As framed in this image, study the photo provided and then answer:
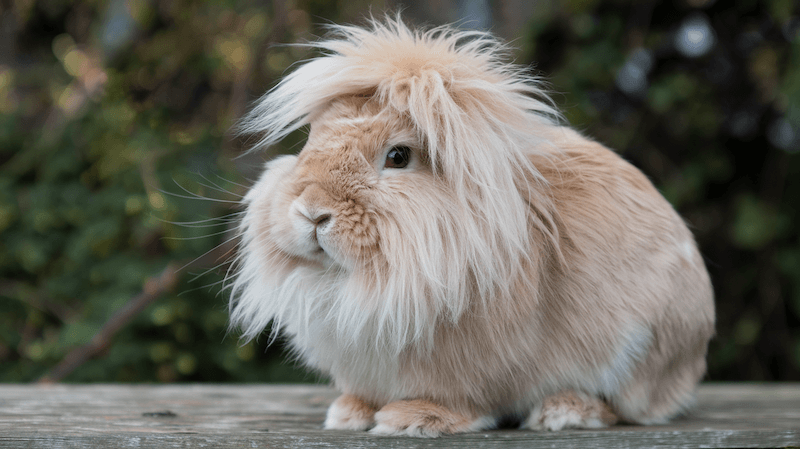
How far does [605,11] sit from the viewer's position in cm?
318

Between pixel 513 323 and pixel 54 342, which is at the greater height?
pixel 513 323

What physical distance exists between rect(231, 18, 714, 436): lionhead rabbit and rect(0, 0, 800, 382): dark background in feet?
4.46

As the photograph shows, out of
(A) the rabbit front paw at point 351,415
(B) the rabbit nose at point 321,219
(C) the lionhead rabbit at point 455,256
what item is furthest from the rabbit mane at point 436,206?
(A) the rabbit front paw at point 351,415

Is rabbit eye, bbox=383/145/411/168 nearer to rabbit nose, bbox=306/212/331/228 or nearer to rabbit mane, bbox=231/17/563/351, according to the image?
rabbit mane, bbox=231/17/563/351

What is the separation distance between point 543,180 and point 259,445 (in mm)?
862

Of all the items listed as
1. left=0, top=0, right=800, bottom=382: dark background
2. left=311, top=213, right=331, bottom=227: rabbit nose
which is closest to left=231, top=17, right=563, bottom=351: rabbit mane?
left=311, top=213, right=331, bottom=227: rabbit nose

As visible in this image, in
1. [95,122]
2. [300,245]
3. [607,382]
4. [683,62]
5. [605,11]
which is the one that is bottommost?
[607,382]

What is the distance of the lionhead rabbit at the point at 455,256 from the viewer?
1.35 metres

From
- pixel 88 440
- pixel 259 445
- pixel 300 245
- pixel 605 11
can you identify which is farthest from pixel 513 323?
pixel 605 11

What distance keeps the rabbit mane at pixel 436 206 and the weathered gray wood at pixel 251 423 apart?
0.26m

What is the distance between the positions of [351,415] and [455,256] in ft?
1.70

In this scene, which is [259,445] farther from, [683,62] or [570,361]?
[683,62]

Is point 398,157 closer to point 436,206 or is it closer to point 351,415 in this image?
point 436,206

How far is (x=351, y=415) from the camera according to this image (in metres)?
1.58
